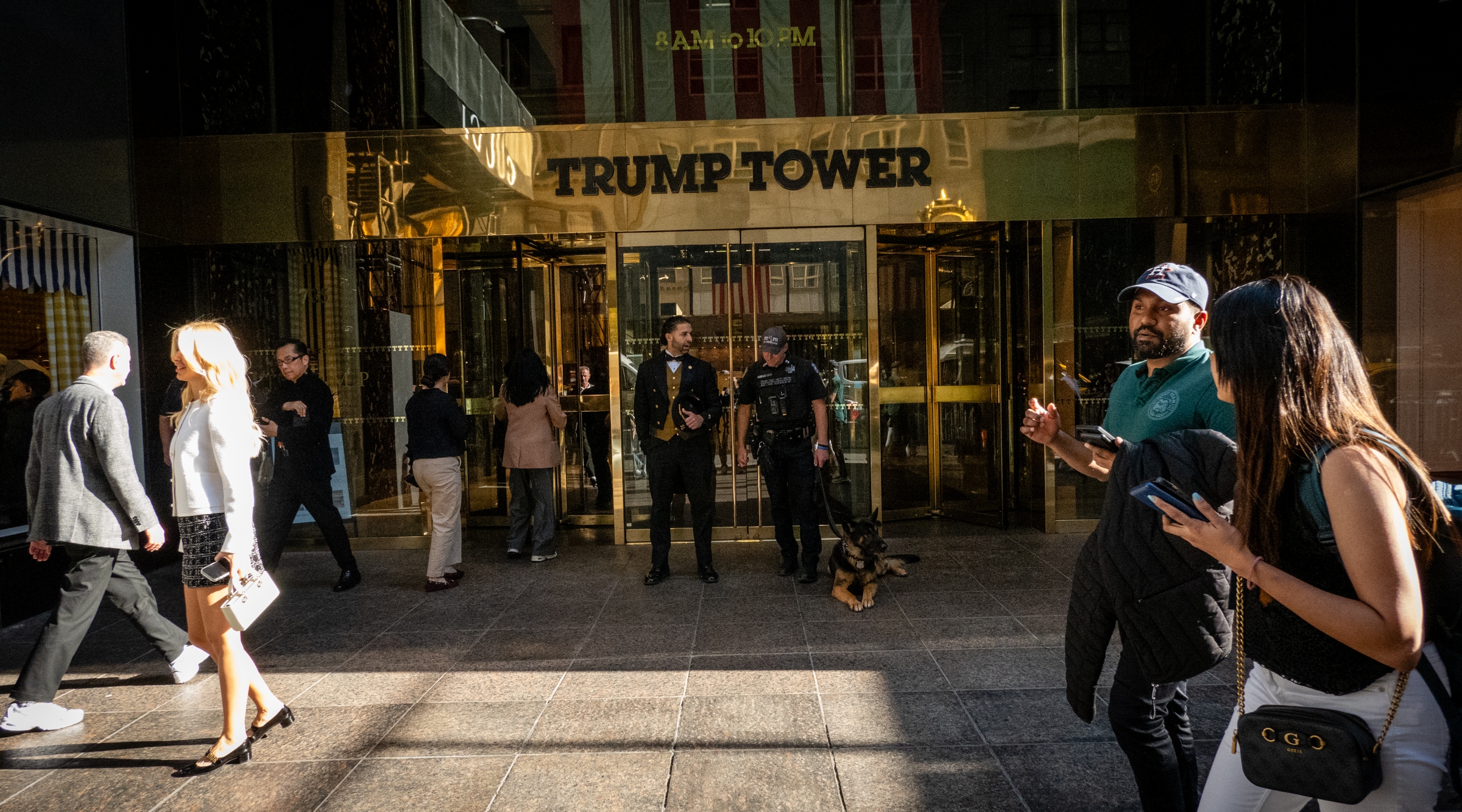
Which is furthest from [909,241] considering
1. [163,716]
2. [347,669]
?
[163,716]

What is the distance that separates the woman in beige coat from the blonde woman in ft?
12.4

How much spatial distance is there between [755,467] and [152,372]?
17.6 ft

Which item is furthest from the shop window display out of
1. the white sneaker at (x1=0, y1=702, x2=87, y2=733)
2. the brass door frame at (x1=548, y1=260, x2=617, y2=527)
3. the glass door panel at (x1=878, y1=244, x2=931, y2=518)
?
the glass door panel at (x1=878, y1=244, x2=931, y2=518)

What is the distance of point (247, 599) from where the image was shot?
342cm

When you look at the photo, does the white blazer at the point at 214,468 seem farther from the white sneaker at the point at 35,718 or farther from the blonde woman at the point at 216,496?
the white sneaker at the point at 35,718

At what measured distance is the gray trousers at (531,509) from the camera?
7473mm

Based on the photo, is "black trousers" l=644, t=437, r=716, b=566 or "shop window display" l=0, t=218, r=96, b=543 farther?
"black trousers" l=644, t=437, r=716, b=566

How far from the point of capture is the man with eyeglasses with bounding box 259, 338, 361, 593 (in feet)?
20.5

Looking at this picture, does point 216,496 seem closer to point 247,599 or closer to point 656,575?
point 247,599

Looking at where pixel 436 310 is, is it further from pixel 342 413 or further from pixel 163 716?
pixel 163 716

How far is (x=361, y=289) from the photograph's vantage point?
27.1ft

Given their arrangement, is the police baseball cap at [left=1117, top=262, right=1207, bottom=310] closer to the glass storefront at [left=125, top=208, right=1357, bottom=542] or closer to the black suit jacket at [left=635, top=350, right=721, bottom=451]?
the black suit jacket at [left=635, top=350, right=721, bottom=451]

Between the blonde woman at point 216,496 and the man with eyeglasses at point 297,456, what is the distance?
276 centimetres

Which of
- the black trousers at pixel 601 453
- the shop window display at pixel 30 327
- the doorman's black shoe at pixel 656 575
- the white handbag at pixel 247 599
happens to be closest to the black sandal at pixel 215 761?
the white handbag at pixel 247 599
